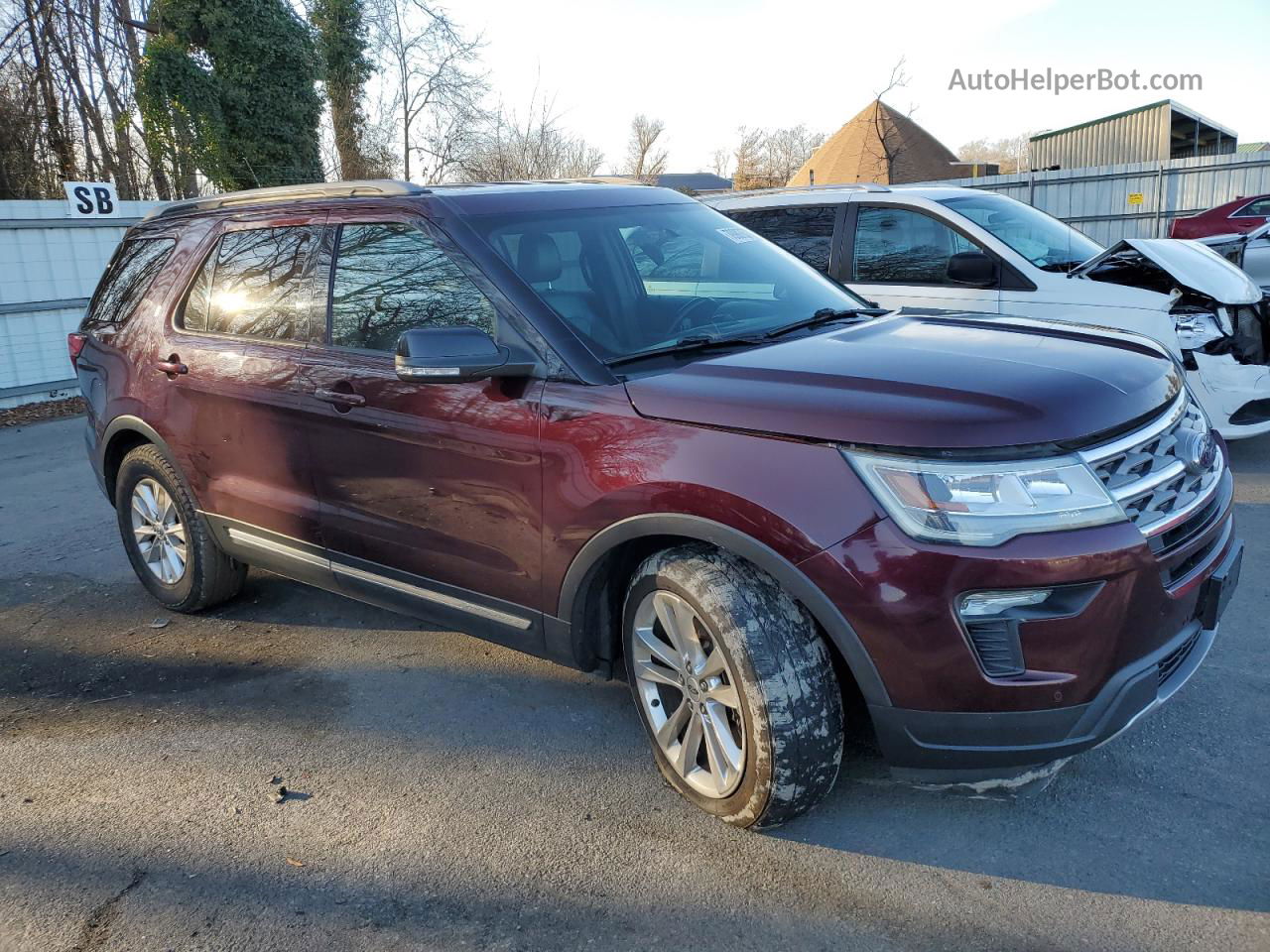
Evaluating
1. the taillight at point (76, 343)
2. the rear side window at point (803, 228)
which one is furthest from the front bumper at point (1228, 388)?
the taillight at point (76, 343)

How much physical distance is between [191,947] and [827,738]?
1.76m

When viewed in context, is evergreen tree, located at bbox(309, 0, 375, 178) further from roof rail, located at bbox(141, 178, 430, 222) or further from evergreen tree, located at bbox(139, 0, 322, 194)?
roof rail, located at bbox(141, 178, 430, 222)

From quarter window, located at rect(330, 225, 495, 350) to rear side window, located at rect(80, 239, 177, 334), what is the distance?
4.78 ft

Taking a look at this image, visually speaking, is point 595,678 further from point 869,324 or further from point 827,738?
point 869,324

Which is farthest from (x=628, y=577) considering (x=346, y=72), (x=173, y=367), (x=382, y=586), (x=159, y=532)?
(x=346, y=72)

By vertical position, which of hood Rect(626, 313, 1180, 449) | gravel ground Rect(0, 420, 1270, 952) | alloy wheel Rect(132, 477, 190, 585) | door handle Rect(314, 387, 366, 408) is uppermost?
hood Rect(626, 313, 1180, 449)

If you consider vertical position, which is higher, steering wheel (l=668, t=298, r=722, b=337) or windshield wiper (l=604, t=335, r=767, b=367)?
steering wheel (l=668, t=298, r=722, b=337)

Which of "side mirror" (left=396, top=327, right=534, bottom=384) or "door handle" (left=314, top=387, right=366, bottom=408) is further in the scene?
"door handle" (left=314, top=387, right=366, bottom=408)

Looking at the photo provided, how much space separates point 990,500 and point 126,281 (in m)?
4.44

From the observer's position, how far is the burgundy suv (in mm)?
2426

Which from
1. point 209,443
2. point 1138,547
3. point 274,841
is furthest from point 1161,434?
point 209,443

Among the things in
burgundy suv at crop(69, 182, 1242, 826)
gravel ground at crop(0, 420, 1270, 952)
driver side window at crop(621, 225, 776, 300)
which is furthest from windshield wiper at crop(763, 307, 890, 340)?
gravel ground at crop(0, 420, 1270, 952)

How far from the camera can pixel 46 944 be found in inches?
102

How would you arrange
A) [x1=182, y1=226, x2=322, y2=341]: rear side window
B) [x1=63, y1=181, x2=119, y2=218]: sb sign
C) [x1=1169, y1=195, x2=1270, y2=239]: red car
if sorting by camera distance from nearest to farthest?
[x1=182, y1=226, x2=322, y2=341]: rear side window < [x1=63, y1=181, x2=119, y2=218]: sb sign < [x1=1169, y1=195, x2=1270, y2=239]: red car
